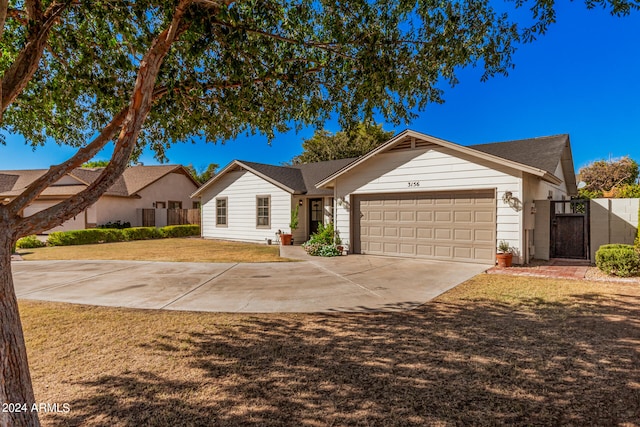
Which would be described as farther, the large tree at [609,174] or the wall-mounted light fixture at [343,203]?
the large tree at [609,174]

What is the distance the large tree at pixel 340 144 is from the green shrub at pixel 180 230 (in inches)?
569

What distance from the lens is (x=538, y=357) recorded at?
3.87 metres

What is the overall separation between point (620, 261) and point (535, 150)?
5439mm

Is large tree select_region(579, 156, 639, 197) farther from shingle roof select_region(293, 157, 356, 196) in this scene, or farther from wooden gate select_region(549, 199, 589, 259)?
shingle roof select_region(293, 157, 356, 196)

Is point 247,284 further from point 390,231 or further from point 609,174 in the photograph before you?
point 609,174

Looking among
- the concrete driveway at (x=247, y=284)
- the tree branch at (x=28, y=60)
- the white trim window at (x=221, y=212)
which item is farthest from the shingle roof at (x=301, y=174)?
the tree branch at (x=28, y=60)

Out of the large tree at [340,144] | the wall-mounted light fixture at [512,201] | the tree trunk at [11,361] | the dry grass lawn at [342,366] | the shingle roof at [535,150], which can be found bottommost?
the dry grass lawn at [342,366]

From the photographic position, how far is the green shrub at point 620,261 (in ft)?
26.3

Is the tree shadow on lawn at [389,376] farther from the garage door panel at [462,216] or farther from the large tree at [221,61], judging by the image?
the garage door panel at [462,216]

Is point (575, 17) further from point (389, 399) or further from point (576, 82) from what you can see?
point (576, 82)

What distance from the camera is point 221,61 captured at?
589 cm

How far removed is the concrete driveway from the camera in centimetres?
620

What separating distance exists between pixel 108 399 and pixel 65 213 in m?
1.78

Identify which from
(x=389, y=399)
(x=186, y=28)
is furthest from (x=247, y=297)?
(x=186, y=28)
